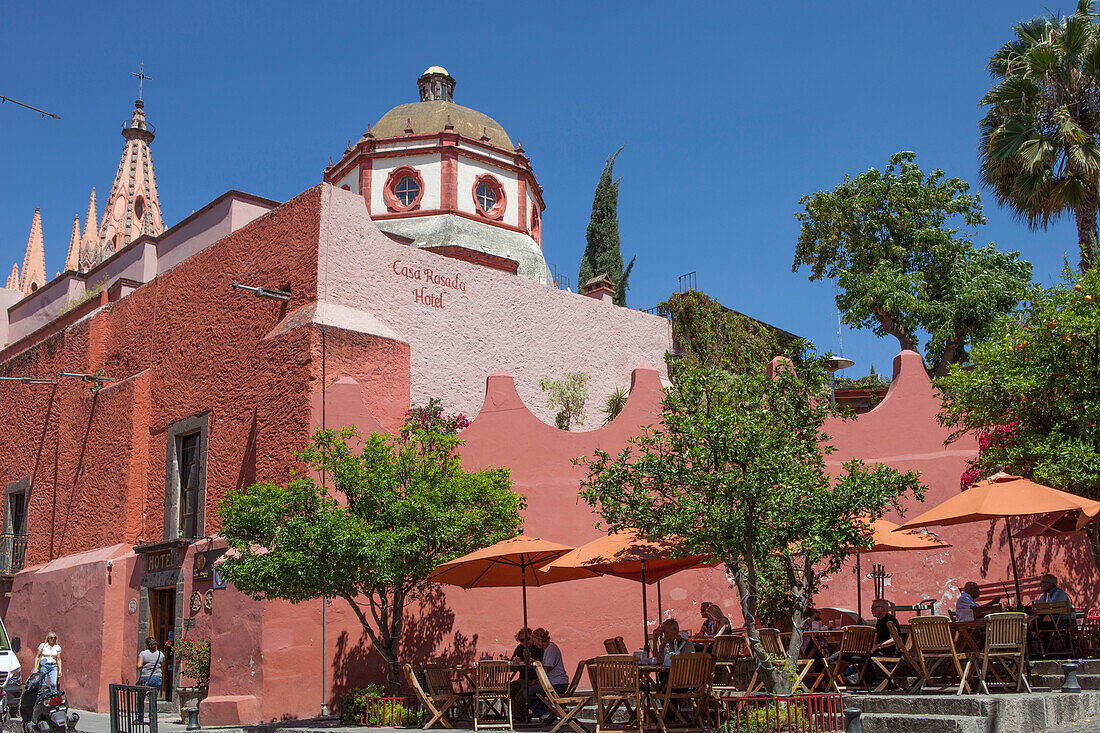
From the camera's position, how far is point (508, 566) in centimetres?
1281

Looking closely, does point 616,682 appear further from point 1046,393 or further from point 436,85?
point 436,85

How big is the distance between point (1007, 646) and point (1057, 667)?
4.31 feet

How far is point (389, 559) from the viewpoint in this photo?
39.3 feet

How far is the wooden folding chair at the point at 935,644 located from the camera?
9.59 meters

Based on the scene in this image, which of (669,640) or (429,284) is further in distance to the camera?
(429,284)

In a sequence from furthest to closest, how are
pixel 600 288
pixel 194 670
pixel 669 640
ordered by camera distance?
pixel 600 288 < pixel 194 670 < pixel 669 640

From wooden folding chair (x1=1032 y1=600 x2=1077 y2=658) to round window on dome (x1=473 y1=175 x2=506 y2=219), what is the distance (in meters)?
18.1

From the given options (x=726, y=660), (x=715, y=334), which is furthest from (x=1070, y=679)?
(x=715, y=334)

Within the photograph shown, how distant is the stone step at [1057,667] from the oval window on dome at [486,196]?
18601 millimetres

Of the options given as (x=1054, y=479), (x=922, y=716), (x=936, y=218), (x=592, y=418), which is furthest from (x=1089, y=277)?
(x=936, y=218)

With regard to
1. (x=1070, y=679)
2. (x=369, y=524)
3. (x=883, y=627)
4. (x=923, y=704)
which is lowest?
(x=923, y=704)

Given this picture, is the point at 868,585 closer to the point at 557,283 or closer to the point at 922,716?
the point at 922,716

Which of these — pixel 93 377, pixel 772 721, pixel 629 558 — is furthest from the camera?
pixel 93 377

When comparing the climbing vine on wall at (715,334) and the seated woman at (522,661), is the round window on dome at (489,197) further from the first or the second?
the seated woman at (522,661)
